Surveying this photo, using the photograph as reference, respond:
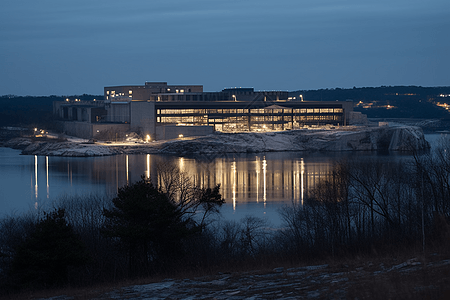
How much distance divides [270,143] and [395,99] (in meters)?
92.5

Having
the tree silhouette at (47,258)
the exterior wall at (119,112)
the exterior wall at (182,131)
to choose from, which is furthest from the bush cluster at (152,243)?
the exterior wall at (119,112)

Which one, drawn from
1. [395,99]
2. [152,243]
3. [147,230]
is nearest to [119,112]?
[152,243]

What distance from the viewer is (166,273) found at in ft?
41.9

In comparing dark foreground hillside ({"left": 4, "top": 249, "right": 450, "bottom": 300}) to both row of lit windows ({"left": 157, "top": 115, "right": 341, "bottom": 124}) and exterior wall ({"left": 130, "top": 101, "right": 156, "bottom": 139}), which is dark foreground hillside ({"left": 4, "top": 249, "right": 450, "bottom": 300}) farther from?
row of lit windows ({"left": 157, "top": 115, "right": 341, "bottom": 124})

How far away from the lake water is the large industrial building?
1538 centimetres

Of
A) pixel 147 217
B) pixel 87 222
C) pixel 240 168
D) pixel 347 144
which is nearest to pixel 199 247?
pixel 147 217

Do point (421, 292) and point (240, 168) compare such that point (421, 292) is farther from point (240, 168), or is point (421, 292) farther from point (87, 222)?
point (240, 168)

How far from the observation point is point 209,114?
73812 millimetres

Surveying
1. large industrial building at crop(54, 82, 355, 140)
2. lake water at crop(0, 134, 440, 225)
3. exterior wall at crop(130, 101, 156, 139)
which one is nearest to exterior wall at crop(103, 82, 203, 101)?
large industrial building at crop(54, 82, 355, 140)

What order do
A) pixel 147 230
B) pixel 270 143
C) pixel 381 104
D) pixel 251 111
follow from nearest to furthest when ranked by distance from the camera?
1. pixel 147 230
2. pixel 270 143
3. pixel 251 111
4. pixel 381 104

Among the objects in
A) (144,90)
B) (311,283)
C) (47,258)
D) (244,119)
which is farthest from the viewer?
(144,90)

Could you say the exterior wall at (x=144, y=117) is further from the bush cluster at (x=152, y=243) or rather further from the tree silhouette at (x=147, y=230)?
the tree silhouette at (x=147, y=230)

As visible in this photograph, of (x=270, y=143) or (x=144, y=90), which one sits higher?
(x=144, y=90)

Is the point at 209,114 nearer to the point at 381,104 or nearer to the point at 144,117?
the point at 144,117
